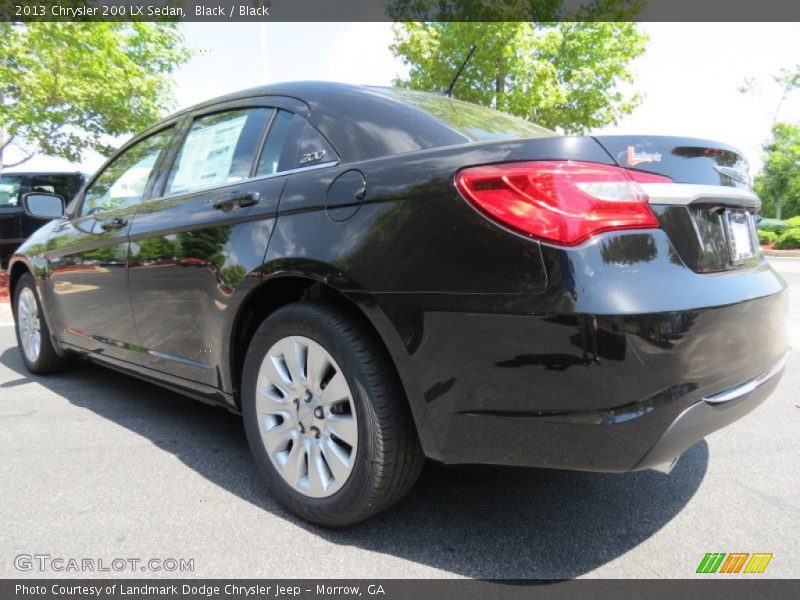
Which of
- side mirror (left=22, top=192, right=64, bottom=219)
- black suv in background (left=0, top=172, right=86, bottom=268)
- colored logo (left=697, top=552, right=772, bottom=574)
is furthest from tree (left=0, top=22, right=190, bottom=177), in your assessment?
colored logo (left=697, top=552, right=772, bottom=574)

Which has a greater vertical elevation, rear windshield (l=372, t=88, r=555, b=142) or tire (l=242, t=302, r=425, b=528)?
rear windshield (l=372, t=88, r=555, b=142)

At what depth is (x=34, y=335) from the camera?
4.35m

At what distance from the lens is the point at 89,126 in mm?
11133

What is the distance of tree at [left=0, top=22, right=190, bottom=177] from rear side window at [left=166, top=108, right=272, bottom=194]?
6.55 metres

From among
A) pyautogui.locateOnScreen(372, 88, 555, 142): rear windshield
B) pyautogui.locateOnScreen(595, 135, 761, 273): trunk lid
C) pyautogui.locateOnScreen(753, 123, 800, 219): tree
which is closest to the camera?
pyautogui.locateOnScreen(595, 135, 761, 273): trunk lid

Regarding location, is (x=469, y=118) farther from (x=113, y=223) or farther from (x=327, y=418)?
(x=113, y=223)

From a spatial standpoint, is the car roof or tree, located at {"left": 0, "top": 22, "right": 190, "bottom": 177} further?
tree, located at {"left": 0, "top": 22, "right": 190, "bottom": 177}

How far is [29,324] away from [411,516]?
3.61m

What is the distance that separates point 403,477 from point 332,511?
0.29 meters

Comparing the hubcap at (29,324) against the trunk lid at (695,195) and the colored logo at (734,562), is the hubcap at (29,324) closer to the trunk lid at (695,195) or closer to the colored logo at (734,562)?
the trunk lid at (695,195)

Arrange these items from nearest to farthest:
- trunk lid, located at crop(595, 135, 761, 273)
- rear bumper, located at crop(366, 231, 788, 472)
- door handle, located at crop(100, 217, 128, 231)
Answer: rear bumper, located at crop(366, 231, 788, 472) → trunk lid, located at crop(595, 135, 761, 273) → door handle, located at crop(100, 217, 128, 231)

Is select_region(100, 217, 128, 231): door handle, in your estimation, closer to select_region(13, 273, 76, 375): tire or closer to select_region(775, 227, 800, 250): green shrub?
select_region(13, 273, 76, 375): tire

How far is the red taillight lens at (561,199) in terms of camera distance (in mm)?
1578

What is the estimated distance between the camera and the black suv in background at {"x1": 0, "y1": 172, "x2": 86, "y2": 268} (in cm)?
947
